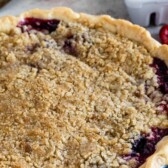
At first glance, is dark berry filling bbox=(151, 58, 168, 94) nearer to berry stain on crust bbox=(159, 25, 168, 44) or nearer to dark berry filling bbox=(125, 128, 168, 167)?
dark berry filling bbox=(125, 128, 168, 167)

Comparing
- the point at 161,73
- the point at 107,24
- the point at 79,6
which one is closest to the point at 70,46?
the point at 107,24

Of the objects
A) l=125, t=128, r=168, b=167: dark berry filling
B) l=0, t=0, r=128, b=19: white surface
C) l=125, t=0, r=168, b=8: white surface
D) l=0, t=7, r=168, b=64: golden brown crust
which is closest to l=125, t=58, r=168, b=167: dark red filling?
l=125, t=128, r=168, b=167: dark berry filling

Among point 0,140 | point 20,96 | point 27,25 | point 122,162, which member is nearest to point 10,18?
point 27,25

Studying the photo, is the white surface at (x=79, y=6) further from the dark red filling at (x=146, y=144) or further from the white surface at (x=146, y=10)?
the dark red filling at (x=146, y=144)

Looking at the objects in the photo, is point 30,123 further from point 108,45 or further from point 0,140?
point 108,45

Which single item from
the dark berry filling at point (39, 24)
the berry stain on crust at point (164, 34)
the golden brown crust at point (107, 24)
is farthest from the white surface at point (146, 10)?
the dark berry filling at point (39, 24)

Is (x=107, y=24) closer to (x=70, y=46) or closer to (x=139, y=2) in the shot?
(x=70, y=46)
